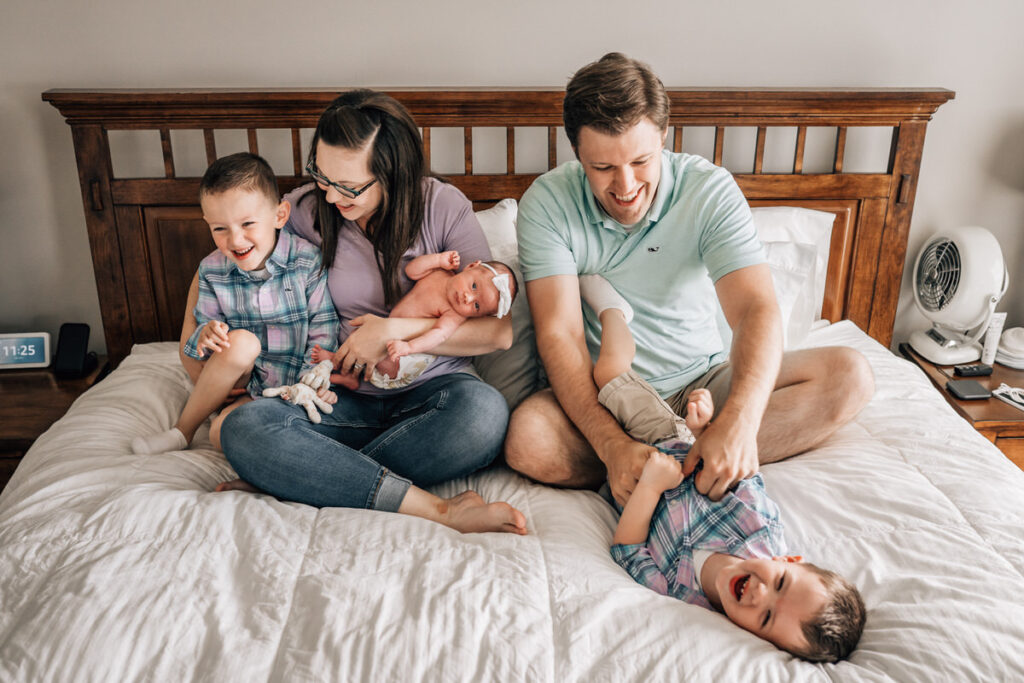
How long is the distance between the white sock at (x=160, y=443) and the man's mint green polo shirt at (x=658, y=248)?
82cm

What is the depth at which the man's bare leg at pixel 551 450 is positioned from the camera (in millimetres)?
1527

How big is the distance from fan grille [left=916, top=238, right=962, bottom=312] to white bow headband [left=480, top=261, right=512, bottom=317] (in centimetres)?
132

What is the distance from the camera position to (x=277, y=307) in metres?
1.68

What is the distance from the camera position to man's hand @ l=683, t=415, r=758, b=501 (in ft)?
4.27

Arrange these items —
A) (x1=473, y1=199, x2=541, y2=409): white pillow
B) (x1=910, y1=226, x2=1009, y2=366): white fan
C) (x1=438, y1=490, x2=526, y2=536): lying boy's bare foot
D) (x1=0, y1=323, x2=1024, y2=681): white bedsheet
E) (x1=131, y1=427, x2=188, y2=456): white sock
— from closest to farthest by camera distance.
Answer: (x1=0, y1=323, x2=1024, y2=681): white bedsheet
(x1=438, y1=490, x2=526, y2=536): lying boy's bare foot
(x1=131, y1=427, x2=188, y2=456): white sock
(x1=473, y1=199, x2=541, y2=409): white pillow
(x1=910, y1=226, x2=1009, y2=366): white fan

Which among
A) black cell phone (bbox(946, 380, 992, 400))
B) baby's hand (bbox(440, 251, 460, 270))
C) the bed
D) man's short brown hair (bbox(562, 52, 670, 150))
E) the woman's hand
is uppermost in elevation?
man's short brown hair (bbox(562, 52, 670, 150))

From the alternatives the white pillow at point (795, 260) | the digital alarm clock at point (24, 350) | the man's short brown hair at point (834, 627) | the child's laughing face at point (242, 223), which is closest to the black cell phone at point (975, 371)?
the white pillow at point (795, 260)

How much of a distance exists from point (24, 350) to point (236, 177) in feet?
3.59

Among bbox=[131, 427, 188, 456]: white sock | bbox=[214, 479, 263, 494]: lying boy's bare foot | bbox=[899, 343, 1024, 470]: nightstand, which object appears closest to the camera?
bbox=[214, 479, 263, 494]: lying boy's bare foot

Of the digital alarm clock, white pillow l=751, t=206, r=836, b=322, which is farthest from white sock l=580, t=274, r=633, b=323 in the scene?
the digital alarm clock

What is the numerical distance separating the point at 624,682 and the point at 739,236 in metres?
0.96

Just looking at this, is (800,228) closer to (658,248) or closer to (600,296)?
(658,248)

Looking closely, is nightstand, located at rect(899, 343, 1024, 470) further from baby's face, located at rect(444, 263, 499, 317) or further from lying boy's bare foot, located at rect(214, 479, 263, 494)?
lying boy's bare foot, located at rect(214, 479, 263, 494)

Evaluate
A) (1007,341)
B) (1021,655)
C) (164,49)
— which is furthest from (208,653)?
(1007,341)
